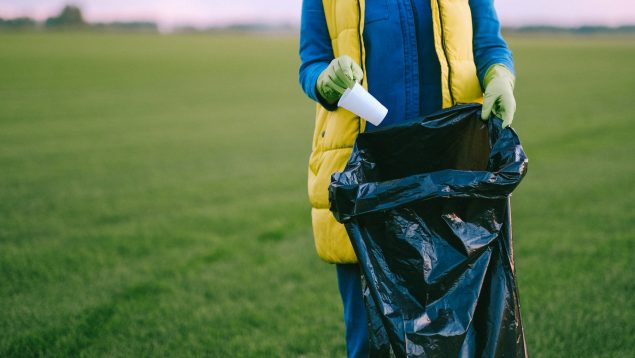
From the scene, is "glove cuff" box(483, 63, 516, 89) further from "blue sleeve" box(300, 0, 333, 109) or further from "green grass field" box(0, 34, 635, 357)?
"green grass field" box(0, 34, 635, 357)

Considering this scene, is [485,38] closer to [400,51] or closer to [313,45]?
[400,51]

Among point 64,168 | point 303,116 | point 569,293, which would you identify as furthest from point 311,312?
point 303,116

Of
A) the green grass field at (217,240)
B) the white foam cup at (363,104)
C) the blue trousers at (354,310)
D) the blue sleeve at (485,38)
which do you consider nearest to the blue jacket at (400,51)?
the blue sleeve at (485,38)

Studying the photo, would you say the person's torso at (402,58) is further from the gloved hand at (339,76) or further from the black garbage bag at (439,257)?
the black garbage bag at (439,257)

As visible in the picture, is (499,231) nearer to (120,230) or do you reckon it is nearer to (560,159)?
(120,230)

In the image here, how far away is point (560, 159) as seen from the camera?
7.08m

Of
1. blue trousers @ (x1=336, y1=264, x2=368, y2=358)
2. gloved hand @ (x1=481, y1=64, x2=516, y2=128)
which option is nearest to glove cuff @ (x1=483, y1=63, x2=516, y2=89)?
gloved hand @ (x1=481, y1=64, x2=516, y2=128)

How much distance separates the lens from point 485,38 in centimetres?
180

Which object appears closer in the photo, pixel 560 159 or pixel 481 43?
pixel 481 43

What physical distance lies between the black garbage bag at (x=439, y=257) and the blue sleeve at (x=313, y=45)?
1.22 ft

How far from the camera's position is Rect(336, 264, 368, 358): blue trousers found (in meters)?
1.89

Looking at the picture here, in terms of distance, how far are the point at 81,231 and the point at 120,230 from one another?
12.1 inches

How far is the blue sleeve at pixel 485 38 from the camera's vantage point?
5.84 ft

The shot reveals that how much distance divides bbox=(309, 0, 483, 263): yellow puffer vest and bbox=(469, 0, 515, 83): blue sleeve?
0.18 feet
